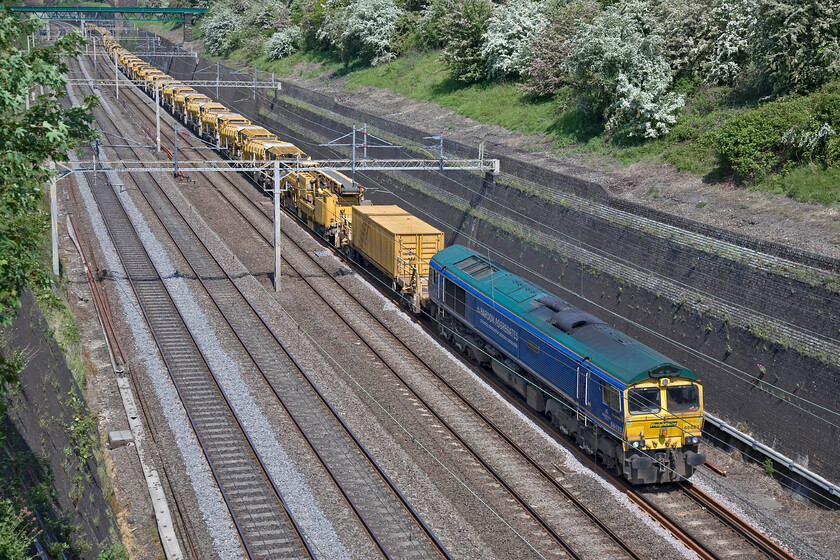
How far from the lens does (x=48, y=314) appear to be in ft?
85.3

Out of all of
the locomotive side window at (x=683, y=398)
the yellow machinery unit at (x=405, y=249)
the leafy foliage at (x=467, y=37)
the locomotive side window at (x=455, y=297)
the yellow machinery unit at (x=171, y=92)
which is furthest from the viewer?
the yellow machinery unit at (x=171, y=92)

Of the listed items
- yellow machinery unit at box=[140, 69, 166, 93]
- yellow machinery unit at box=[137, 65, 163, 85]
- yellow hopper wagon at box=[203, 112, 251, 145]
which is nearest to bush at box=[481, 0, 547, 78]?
yellow hopper wagon at box=[203, 112, 251, 145]

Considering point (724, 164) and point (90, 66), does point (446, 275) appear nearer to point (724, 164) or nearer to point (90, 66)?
point (724, 164)

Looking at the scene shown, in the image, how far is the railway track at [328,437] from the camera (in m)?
17.0

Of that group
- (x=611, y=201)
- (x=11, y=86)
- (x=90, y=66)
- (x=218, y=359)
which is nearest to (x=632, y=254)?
(x=611, y=201)

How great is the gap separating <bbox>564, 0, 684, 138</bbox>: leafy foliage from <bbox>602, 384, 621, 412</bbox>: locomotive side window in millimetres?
16686

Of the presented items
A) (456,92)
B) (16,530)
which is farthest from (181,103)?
(16,530)

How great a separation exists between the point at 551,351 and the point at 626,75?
1721cm

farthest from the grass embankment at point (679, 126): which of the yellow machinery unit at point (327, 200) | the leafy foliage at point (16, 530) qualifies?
the leafy foliage at point (16, 530)

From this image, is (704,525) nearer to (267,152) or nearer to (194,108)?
(267,152)

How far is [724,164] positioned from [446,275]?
10089 millimetres

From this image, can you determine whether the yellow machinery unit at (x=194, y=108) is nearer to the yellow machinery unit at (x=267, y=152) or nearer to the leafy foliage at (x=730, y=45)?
the yellow machinery unit at (x=267, y=152)

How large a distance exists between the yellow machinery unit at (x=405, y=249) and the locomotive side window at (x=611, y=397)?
433 inches

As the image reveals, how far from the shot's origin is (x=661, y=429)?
18750mm
